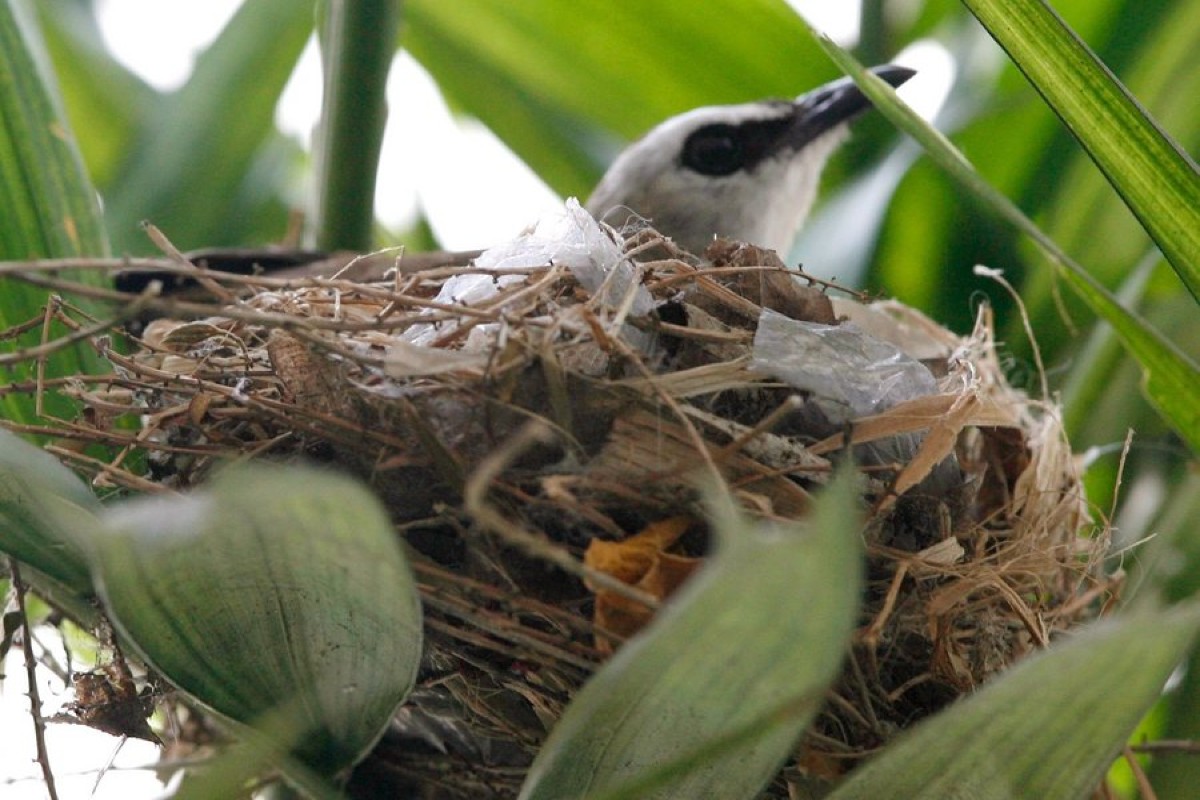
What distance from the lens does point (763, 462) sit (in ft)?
3.34

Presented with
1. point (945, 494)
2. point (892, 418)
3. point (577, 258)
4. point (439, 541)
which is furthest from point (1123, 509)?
point (439, 541)

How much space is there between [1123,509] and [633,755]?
3.77 ft

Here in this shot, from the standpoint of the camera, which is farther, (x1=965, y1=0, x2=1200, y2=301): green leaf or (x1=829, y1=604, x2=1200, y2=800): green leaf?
(x1=965, y1=0, x2=1200, y2=301): green leaf

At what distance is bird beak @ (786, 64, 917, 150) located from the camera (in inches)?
78.4

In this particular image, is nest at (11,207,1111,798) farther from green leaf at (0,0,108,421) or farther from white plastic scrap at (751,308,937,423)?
green leaf at (0,0,108,421)

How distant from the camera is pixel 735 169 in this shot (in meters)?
2.16

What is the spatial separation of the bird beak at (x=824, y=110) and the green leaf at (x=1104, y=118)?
102 centimetres

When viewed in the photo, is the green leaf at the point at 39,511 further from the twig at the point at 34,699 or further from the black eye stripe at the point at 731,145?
the black eye stripe at the point at 731,145

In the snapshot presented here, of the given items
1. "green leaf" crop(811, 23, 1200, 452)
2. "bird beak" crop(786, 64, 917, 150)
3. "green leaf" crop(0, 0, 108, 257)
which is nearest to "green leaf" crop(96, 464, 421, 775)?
"green leaf" crop(811, 23, 1200, 452)

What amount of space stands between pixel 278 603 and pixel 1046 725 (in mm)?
487

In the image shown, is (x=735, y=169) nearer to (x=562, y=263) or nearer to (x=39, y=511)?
(x=562, y=263)

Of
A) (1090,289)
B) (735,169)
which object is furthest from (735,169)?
(1090,289)

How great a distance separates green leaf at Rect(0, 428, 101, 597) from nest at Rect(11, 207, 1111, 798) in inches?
5.5

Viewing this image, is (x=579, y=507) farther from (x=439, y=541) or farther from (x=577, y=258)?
(x=577, y=258)
